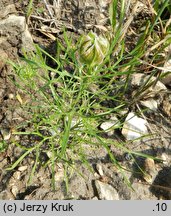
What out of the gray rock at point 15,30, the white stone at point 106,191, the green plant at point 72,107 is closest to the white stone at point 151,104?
the green plant at point 72,107

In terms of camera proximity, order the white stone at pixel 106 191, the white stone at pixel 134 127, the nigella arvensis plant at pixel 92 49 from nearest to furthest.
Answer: the nigella arvensis plant at pixel 92 49
the white stone at pixel 106 191
the white stone at pixel 134 127

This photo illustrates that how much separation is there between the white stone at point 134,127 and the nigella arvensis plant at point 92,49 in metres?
0.31

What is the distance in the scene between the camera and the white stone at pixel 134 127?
4.28 ft

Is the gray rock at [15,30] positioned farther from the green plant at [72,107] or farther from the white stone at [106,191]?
the white stone at [106,191]

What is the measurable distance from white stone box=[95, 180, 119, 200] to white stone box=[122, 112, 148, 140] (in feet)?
0.69

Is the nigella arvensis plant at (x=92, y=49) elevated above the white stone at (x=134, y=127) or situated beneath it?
elevated above

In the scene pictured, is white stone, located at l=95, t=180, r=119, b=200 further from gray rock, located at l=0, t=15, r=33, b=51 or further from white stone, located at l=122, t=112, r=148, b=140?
gray rock, located at l=0, t=15, r=33, b=51

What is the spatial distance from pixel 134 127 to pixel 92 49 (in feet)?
1.36

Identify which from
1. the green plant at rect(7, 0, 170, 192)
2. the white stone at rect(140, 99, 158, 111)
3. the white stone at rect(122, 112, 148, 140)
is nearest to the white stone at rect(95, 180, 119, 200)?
the green plant at rect(7, 0, 170, 192)

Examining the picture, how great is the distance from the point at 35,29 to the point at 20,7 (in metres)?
0.11

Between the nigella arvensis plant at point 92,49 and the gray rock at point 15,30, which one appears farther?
the gray rock at point 15,30

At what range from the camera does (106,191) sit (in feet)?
3.89

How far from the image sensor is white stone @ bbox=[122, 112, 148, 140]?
1.31 meters

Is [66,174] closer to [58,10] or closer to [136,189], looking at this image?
[136,189]
